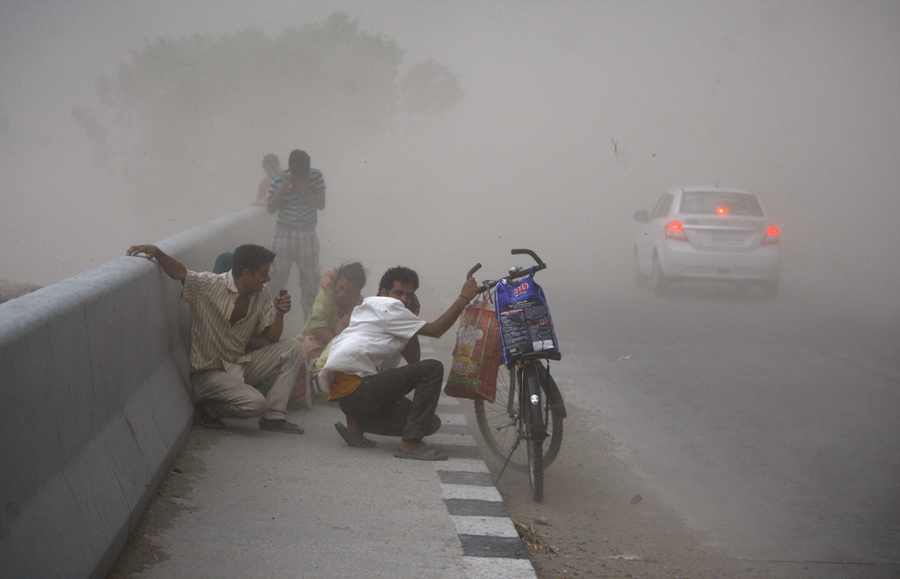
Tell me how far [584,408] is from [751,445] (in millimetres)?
1518

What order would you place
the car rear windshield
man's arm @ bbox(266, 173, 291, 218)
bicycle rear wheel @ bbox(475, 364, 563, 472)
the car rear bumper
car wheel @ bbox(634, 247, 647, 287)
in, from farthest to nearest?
car wheel @ bbox(634, 247, 647, 287)
the car rear windshield
the car rear bumper
man's arm @ bbox(266, 173, 291, 218)
bicycle rear wheel @ bbox(475, 364, 563, 472)

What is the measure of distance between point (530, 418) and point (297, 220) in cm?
583

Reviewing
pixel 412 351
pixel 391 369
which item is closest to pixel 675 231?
pixel 412 351

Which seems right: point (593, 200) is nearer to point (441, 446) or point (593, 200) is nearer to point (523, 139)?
point (523, 139)

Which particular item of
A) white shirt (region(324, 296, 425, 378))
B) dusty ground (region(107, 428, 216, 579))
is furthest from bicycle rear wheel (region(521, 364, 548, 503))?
dusty ground (region(107, 428, 216, 579))

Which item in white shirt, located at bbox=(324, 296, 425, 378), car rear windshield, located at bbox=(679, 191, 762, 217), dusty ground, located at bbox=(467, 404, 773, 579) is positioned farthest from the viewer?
car rear windshield, located at bbox=(679, 191, 762, 217)

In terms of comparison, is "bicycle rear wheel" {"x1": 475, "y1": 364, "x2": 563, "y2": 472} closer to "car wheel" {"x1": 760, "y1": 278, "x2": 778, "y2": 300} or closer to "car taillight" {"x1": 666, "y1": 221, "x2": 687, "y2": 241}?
"car taillight" {"x1": 666, "y1": 221, "x2": 687, "y2": 241}

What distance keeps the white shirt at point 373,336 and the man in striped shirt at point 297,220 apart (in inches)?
188

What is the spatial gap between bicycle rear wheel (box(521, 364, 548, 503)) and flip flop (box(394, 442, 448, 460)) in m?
0.58

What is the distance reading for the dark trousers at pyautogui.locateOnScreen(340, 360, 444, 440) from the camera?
224 inches

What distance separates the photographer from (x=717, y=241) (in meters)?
15.2

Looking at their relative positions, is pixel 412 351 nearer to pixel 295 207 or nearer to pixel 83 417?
pixel 83 417

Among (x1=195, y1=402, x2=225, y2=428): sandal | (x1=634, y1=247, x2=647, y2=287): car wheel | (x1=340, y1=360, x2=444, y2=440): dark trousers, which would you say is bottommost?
(x1=634, y1=247, x2=647, y2=287): car wheel

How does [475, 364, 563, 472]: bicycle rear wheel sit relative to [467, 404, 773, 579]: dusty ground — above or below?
above
